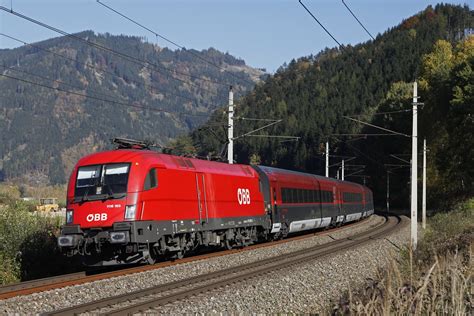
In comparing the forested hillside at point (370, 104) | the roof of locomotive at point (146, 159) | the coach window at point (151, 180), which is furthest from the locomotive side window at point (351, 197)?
the coach window at point (151, 180)

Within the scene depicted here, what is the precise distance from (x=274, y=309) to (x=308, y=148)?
10631 centimetres

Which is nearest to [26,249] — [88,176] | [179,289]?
[88,176]

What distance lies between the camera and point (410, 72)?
452ft

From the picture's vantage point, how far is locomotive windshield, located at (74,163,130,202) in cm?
1736

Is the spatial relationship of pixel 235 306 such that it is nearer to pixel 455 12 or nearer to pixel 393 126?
pixel 393 126

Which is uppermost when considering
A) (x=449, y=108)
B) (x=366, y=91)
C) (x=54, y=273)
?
(x=366, y=91)

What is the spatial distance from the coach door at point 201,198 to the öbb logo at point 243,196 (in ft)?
10.1

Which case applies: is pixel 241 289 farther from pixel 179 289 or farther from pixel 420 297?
pixel 420 297

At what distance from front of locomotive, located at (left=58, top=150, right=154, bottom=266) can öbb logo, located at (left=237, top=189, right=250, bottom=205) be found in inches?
262

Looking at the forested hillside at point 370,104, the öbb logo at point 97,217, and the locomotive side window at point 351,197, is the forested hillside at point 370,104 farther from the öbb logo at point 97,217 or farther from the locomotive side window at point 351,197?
the öbb logo at point 97,217

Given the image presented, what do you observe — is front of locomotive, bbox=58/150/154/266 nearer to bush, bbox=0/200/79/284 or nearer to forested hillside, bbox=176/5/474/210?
bush, bbox=0/200/79/284

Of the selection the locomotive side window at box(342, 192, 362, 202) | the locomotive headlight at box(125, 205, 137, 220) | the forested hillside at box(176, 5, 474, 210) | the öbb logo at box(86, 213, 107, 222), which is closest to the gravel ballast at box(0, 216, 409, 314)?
the locomotive headlight at box(125, 205, 137, 220)

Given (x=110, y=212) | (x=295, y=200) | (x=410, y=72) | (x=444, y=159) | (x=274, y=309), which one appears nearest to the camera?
(x=274, y=309)

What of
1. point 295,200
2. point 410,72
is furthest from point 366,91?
point 295,200
